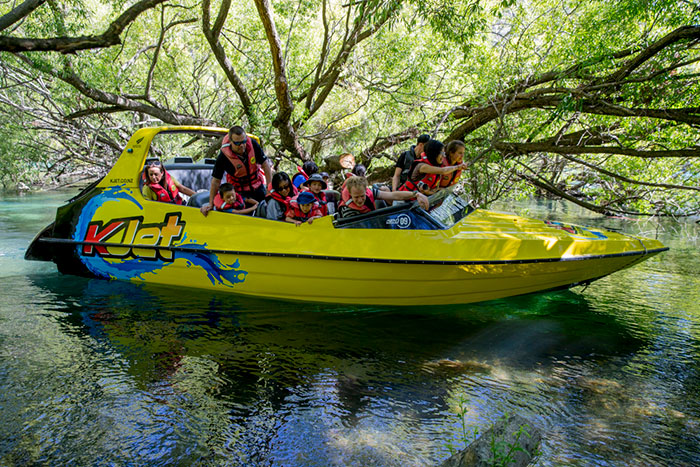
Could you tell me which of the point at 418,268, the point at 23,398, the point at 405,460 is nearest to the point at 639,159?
the point at 418,268

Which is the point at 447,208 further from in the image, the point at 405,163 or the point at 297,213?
the point at 297,213

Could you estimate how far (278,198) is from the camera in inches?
184

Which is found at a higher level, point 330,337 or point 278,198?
point 278,198

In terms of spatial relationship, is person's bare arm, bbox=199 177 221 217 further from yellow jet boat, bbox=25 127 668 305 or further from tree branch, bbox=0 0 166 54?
tree branch, bbox=0 0 166 54

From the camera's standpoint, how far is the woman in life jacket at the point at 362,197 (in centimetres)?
428

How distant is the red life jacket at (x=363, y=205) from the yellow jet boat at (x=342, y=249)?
123 millimetres

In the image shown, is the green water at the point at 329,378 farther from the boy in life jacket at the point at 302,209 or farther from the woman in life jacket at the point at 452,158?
the woman in life jacket at the point at 452,158

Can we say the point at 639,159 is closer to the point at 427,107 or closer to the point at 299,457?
the point at 427,107

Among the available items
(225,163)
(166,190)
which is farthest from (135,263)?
(225,163)

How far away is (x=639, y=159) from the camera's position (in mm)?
8203

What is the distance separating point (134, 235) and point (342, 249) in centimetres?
234

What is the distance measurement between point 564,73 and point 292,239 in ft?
15.7

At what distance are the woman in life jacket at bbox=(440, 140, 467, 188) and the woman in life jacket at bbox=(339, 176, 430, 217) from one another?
0.62m

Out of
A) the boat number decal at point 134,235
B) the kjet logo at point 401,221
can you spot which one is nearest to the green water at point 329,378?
the boat number decal at point 134,235
